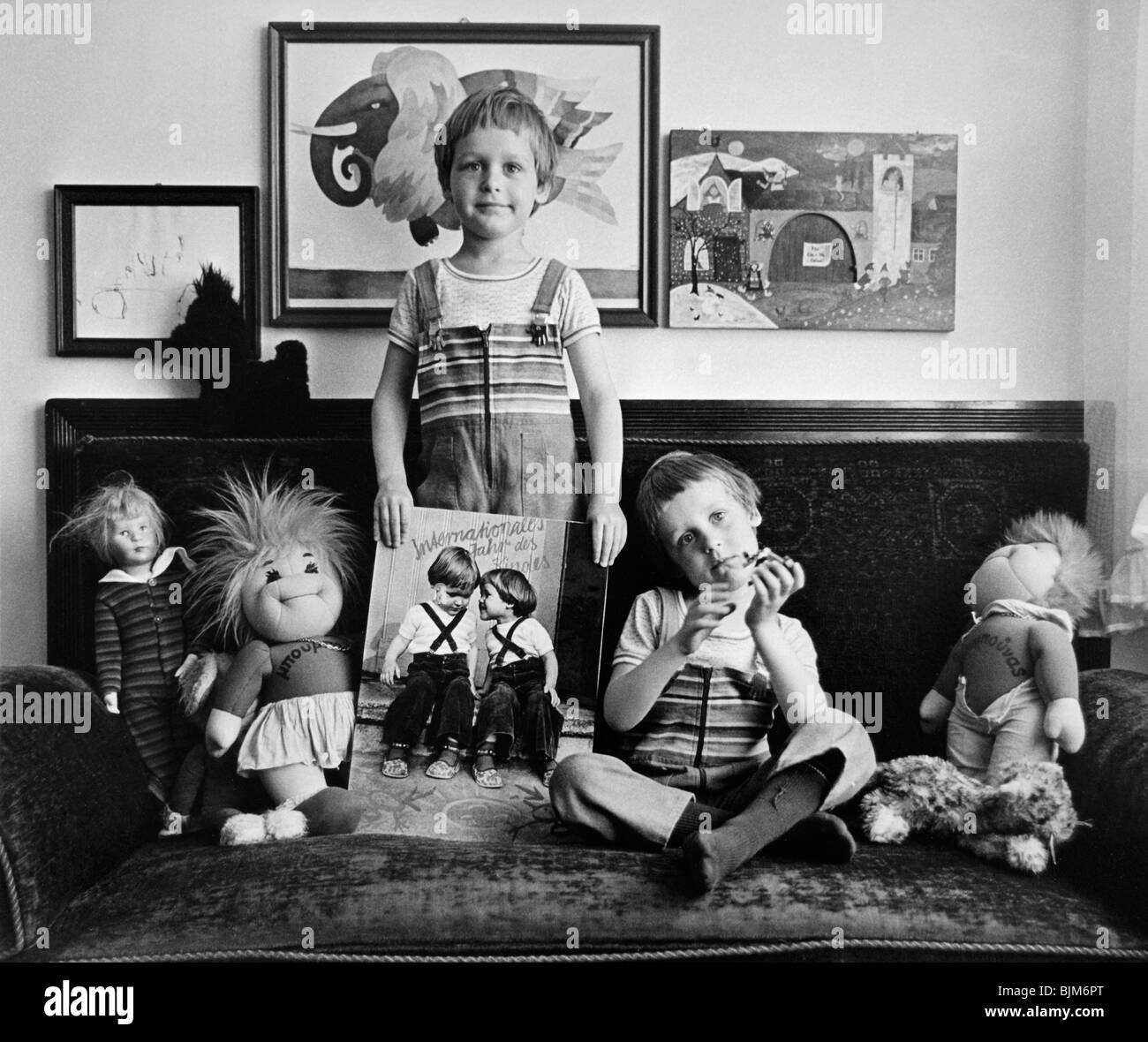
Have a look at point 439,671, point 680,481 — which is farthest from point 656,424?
point 439,671

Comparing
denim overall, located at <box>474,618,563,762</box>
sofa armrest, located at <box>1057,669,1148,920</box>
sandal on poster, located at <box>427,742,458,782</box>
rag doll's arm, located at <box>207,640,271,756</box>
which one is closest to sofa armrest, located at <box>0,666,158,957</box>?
rag doll's arm, located at <box>207,640,271,756</box>

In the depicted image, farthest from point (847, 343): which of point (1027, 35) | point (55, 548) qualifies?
point (55, 548)

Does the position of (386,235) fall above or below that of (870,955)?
above

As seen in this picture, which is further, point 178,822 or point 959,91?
point 959,91

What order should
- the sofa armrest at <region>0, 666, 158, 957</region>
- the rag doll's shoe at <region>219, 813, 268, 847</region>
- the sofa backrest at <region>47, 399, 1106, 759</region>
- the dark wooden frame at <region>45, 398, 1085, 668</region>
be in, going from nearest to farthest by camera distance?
1. the sofa armrest at <region>0, 666, 158, 957</region>
2. the rag doll's shoe at <region>219, 813, 268, 847</region>
3. the sofa backrest at <region>47, 399, 1106, 759</region>
4. the dark wooden frame at <region>45, 398, 1085, 668</region>

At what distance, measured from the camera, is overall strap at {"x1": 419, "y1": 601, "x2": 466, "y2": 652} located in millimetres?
1840

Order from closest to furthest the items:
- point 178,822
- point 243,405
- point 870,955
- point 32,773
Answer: point 870,955
point 32,773
point 178,822
point 243,405

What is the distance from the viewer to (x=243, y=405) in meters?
2.07

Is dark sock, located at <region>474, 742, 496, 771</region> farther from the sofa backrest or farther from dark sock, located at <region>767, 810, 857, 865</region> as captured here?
dark sock, located at <region>767, 810, 857, 865</region>

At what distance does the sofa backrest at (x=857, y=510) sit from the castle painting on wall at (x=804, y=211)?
13.9 inches

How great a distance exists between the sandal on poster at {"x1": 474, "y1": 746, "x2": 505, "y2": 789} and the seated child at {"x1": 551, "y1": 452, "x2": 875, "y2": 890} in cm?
18

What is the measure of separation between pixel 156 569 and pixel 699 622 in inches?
39.3
